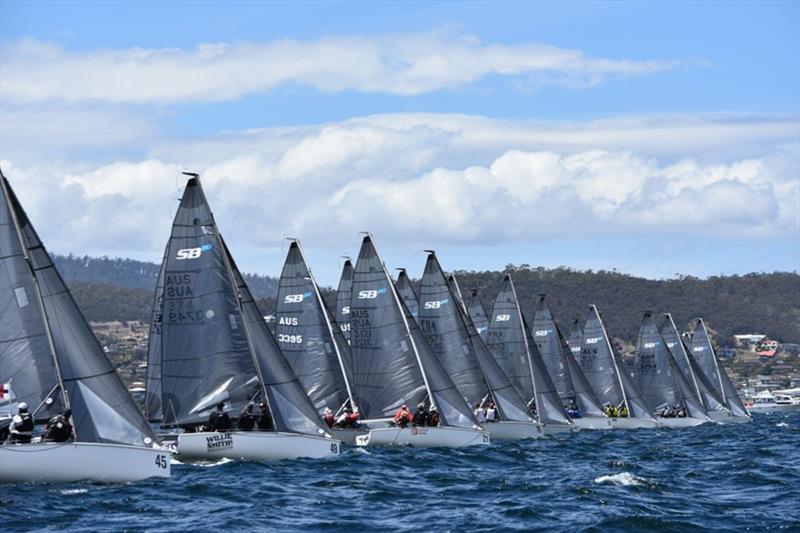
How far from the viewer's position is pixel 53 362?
3178cm

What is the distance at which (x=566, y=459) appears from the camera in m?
43.4

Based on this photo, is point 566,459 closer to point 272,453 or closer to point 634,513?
point 272,453

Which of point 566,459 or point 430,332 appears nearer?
point 566,459

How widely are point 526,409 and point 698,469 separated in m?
20.2

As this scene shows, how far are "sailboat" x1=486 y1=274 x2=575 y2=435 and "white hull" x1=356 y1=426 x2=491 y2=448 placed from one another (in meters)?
18.4

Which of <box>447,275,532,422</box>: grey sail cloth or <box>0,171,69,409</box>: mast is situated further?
<box>447,275,532,422</box>: grey sail cloth

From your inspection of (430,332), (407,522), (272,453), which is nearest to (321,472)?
(272,453)

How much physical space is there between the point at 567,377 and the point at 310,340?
2560cm

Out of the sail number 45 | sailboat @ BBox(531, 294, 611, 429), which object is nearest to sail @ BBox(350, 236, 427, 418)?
the sail number 45

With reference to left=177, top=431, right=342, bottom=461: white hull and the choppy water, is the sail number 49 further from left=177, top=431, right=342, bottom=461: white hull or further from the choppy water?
left=177, top=431, right=342, bottom=461: white hull

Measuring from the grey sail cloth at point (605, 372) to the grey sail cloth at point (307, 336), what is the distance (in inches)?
1123

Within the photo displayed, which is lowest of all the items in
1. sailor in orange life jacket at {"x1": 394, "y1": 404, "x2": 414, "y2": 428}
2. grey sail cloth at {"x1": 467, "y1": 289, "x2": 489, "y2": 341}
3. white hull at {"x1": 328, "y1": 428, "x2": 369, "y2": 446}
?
white hull at {"x1": 328, "y1": 428, "x2": 369, "y2": 446}

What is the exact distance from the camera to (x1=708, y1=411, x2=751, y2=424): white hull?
92.2 metres

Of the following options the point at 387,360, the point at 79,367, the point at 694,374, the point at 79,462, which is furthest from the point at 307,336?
the point at 694,374
